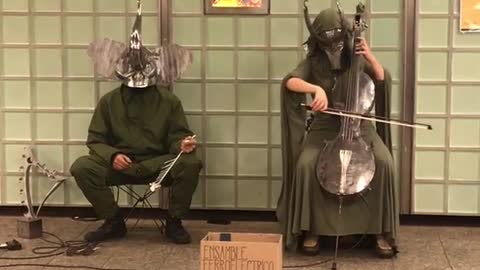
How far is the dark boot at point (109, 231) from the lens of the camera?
4.05 meters

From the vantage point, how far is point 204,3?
14.3ft

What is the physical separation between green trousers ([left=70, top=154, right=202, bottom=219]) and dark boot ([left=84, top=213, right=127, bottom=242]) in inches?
4.5

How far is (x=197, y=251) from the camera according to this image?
3902mm

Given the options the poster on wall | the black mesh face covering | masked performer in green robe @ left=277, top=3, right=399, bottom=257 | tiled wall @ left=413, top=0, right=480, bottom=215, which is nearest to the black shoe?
masked performer in green robe @ left=277, top=3, right=399, bottom=257

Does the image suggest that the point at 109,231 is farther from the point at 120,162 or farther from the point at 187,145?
the point at 187,145

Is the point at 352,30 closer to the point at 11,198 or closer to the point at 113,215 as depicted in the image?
the point at 113,215

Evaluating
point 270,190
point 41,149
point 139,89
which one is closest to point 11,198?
point 41,149

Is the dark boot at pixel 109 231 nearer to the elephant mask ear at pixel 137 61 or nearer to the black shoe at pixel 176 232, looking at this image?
the black shoe at pixel 176 232

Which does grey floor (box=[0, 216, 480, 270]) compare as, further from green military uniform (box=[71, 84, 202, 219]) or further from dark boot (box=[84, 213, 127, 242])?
green military uniform (box=[71, 84, 202, 219])

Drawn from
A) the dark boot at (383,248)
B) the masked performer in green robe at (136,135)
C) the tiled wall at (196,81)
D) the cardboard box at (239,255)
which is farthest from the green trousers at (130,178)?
the dark boot at (383,248)

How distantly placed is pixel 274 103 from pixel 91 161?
1.07m

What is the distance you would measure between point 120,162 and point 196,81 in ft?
2.45

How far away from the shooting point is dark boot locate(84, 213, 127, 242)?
405 centimetres

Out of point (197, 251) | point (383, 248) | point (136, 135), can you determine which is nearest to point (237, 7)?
point (136, 135)
